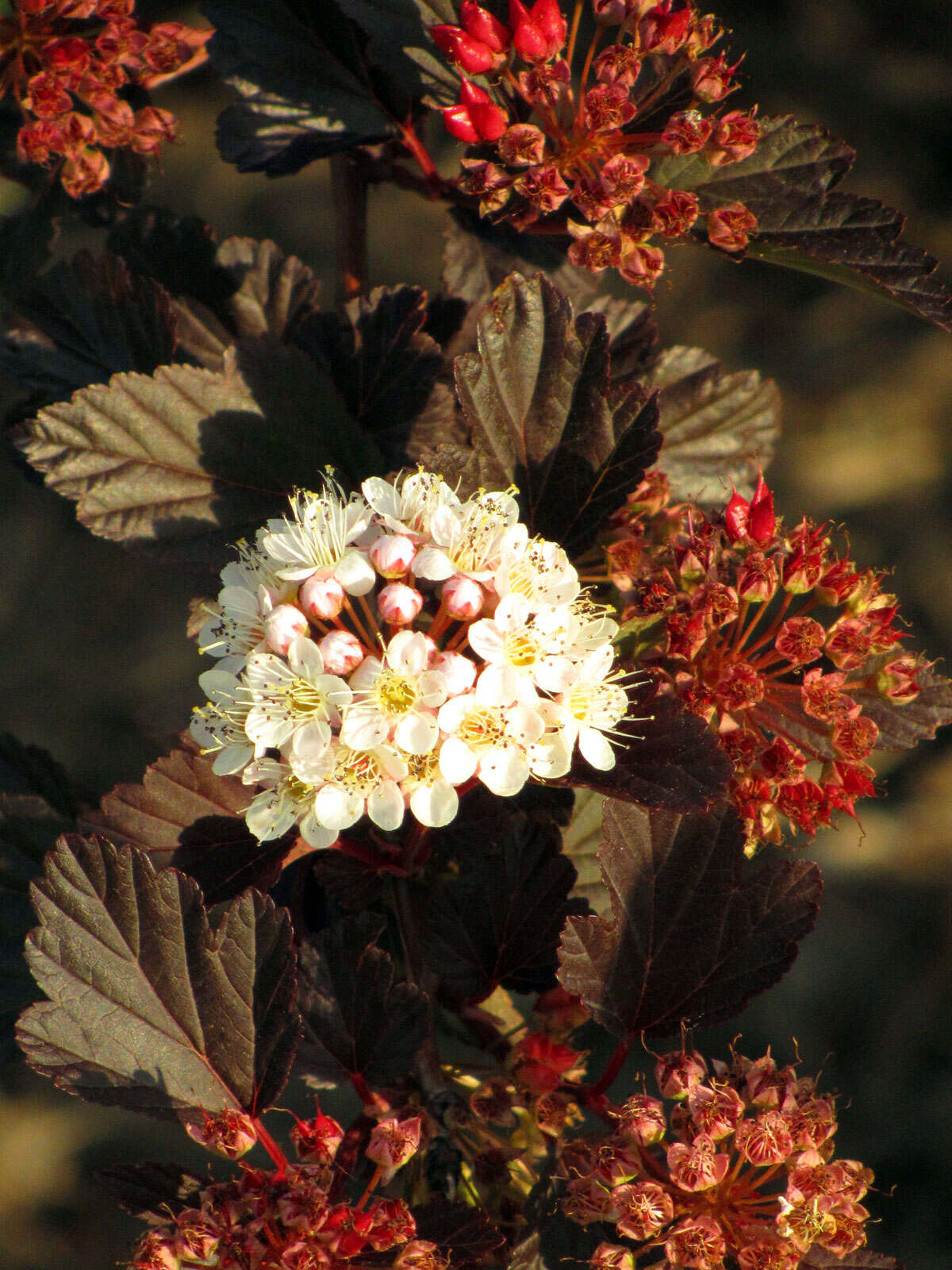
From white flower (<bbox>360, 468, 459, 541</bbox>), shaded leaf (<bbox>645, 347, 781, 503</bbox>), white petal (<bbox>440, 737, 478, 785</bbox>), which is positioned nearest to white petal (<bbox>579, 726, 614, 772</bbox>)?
white petal (<bbox>440, 737, 478, 785</bbox>)

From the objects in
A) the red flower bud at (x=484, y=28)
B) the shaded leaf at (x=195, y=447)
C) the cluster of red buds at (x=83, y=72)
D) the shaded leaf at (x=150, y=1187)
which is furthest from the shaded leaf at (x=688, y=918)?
the cluster of red buds at (x=83, y=72)

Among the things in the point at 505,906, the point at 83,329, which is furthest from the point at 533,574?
the point at 83,329

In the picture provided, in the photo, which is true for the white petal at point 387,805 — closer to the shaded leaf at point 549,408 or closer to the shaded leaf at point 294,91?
the shaded leaf at point 549,408

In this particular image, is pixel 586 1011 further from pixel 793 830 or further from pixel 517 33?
pixel 517 33

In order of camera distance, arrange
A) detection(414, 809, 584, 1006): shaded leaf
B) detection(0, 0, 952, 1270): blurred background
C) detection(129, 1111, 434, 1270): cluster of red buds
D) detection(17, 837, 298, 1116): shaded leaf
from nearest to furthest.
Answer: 1. detection(129, 1111, 434, 1270): cluster of red buds
2. detection(17, 837, 298, 1116): shaded leaf
3. detection(414, 809, 584, 1006): shaded leaf
4. detection(0, 0, 952, 1270): blurred background

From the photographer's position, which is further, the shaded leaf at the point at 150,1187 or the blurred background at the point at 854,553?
the blurred background at the point at 854,553

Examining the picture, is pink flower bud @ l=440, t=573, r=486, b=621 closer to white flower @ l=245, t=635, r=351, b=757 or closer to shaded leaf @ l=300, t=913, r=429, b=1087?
white flower @ l=245, t=635, r=351, b=757
